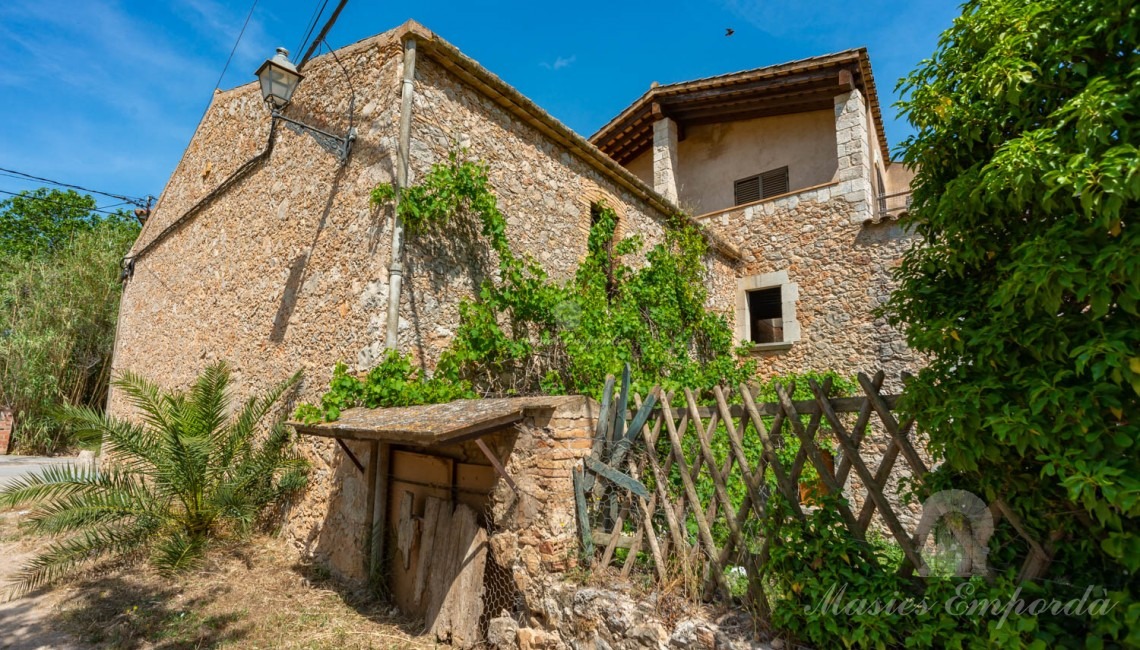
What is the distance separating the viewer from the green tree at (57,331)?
15.2 meters

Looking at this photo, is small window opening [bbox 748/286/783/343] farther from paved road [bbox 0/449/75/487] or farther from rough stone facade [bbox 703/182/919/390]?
paved road [bbox 0/449/75/487]

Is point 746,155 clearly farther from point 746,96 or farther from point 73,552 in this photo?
point 73,552

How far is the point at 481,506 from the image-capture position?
4.55m

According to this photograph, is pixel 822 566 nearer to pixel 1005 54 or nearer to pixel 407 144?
pixel 1005 54

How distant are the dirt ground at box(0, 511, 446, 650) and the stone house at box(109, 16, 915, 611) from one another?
0.42 metres

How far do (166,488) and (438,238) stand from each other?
11.9 ft

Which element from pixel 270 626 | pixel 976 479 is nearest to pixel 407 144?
pixel 270 626

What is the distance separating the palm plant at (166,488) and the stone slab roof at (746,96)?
8.88 meters

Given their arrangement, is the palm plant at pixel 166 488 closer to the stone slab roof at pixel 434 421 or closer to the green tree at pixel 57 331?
the stone slab roof at pixel 434 421

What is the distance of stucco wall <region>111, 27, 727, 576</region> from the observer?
214 inches

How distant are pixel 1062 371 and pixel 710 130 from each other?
441 inches

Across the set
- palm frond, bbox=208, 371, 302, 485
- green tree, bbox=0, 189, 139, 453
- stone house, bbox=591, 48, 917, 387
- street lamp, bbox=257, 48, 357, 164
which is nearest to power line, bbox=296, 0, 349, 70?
street lamp, bbox=257, 48, 357, 164

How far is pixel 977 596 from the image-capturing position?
2.37 metres

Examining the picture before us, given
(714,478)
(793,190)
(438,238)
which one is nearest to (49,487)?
(438,238)
